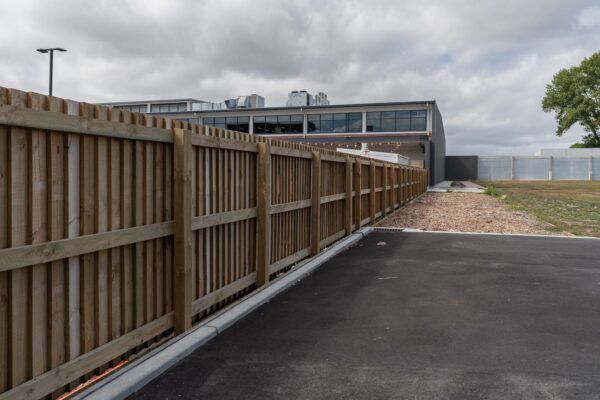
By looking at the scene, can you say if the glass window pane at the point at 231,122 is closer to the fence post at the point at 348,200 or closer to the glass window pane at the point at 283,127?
the glass window pane at the point at 283,127

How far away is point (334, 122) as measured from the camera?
50.1 meters

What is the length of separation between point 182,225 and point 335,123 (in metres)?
46.6

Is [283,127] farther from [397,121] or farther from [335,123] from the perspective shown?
[397,121]

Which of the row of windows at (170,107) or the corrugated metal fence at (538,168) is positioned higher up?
the row of windows at (170,107)

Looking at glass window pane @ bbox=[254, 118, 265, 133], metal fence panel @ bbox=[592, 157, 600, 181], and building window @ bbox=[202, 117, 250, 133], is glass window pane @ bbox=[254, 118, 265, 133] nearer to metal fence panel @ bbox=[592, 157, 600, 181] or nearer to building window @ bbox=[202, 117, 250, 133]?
building window @ bbox=[202, 117, 250, 133]

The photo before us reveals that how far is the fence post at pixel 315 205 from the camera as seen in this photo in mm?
8516

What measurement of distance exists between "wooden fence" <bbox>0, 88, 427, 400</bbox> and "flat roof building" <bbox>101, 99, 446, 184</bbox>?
38.7 metres

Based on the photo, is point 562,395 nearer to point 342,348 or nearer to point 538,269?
point 342,348

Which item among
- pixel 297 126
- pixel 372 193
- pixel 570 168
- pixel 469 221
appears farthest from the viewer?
pixel 570 168

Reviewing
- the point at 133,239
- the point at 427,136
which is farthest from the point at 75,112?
the point at 427,136

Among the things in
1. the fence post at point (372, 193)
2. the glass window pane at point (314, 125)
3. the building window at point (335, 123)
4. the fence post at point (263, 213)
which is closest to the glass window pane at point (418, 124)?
the building window at point (335, 123)

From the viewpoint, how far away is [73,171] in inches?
132

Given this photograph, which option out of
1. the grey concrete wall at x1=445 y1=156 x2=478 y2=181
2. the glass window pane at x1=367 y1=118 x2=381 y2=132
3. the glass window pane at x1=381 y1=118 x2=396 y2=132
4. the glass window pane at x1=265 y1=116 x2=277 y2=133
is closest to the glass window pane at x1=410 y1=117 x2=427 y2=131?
the glass window pane at x1=381 y1=118 x2=396 y2=132

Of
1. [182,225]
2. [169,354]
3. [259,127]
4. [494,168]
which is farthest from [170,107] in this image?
[169,354]
